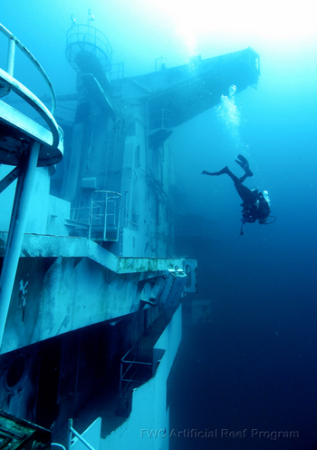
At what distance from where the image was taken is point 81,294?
11.3 ft

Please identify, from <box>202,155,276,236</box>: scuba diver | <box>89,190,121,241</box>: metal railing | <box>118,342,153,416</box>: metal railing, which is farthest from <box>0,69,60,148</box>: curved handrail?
<box>89,190,121,241</box>: metal railing

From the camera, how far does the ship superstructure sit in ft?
7.70

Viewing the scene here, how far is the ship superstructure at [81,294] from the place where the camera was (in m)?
2.35

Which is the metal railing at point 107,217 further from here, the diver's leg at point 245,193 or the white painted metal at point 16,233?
the white painted metal at point 16,233

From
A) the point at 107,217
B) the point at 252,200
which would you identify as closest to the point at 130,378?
the point at 252,200

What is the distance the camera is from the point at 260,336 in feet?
74.3

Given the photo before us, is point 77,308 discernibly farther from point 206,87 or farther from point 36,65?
point 206,87

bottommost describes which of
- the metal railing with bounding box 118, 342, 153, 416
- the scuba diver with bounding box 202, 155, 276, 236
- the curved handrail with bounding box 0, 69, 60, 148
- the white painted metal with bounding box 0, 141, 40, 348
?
the metal railing with bounding box 118, 342, 153, 416

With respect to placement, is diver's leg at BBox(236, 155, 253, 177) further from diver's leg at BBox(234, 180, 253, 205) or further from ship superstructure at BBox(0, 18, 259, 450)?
ship superstructure at BBox(0, 18, 259, 450)

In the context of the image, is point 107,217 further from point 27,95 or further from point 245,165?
point 27,95

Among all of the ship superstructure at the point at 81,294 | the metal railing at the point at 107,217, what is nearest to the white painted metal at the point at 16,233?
the ship superstructure at the point at 81,294

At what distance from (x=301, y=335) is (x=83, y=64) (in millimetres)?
30212

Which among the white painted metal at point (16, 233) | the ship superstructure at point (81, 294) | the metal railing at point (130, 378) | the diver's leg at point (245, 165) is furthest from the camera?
the diver's leg at point (245, 165)

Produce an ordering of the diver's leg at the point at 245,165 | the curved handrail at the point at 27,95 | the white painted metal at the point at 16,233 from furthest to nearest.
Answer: the diver's leg at the point at 245,165 → the white painted metal at the point at 16,233 → the curved handrail at the point at 27,95
